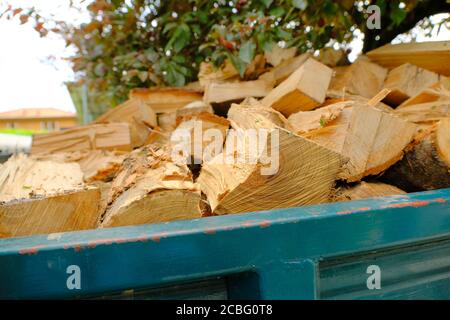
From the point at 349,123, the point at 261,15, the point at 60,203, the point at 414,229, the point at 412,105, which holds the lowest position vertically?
the point at 414,229

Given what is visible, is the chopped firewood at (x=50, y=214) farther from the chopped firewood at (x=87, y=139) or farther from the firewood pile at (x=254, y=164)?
the chopped firewood at (x=87, y=139)

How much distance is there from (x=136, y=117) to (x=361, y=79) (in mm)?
1371

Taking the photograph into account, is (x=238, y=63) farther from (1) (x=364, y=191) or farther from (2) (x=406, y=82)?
A: (1) (x=364, y=191)

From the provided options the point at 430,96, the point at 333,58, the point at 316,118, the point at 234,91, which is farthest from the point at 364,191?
the point at 333,58

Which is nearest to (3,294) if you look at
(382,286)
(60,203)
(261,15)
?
(60,203)

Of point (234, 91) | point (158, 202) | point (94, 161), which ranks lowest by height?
point (158, 202)

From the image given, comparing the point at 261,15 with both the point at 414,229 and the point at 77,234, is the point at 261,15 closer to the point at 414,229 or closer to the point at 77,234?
the point at 414,229

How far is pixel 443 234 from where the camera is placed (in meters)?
0.88

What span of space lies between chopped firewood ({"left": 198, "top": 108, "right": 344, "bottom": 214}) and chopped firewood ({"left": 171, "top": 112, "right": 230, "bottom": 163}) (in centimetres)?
38

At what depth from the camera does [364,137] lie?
4.20 ft

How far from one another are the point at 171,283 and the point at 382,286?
1.53 feet

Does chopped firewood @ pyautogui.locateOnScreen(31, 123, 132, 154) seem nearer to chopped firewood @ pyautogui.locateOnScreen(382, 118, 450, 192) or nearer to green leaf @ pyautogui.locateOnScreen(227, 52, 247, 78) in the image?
green leaf @ pyautogui.locateOnScreen(227, 52, 247, 78)

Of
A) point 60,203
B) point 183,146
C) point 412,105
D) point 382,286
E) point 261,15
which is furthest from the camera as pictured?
point 261,15

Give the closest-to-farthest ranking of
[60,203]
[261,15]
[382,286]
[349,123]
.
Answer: [382,286] < [60,203] < [349,123] < [261,15]
